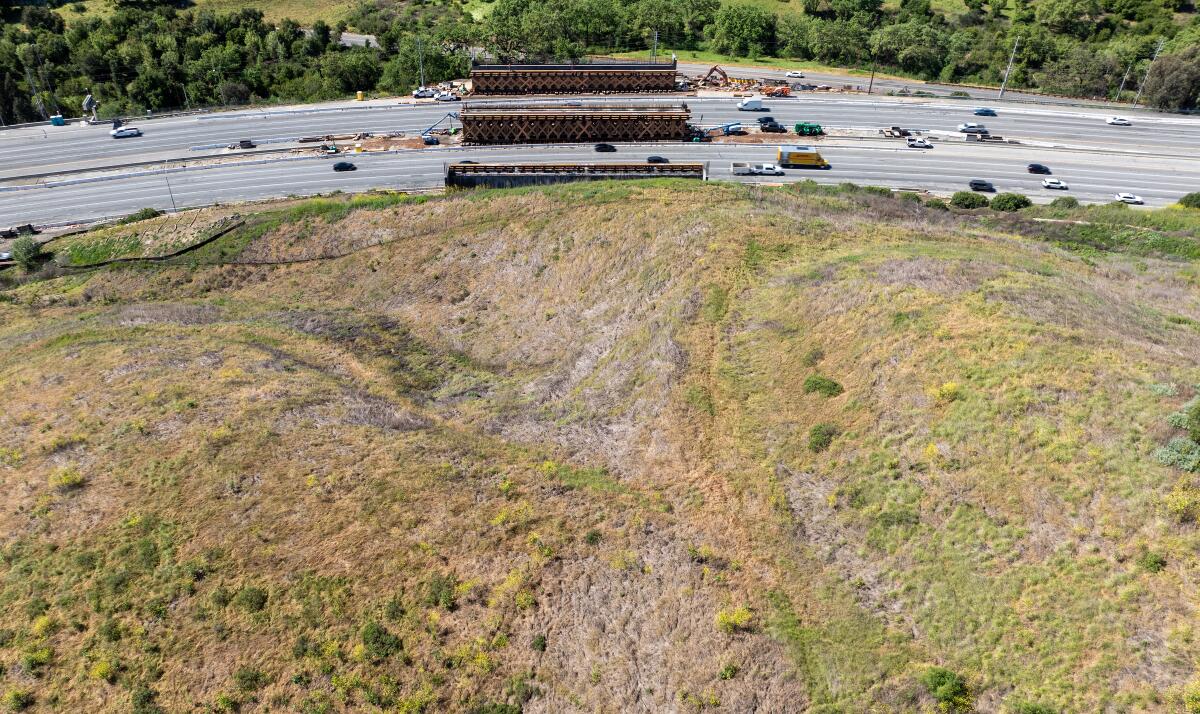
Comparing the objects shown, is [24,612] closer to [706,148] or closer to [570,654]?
[570,654]

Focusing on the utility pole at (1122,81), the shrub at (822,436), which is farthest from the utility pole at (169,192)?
the utility pole at (1122,81)

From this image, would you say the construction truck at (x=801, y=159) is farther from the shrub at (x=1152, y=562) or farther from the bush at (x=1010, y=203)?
the shrub at (x=1152, y=562)

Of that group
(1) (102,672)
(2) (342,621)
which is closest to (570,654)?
(2) (342,621)

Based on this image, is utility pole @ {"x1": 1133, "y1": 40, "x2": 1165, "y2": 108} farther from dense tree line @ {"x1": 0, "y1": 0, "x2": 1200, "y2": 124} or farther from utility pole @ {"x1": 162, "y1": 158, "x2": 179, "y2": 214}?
utility pole @ {"x1": 162, "y1": 158, "x2": 179, "y2": 214}

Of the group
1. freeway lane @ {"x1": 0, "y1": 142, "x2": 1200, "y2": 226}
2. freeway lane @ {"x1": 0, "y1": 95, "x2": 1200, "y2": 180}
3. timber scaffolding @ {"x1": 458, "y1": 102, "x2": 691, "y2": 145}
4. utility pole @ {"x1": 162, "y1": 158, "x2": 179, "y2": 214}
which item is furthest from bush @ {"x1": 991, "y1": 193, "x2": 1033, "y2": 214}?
utility pole @ {"x1": 162, "y1": 158, "x2": 179, "y2": 214}

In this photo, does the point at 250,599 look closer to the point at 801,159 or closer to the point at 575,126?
the point at 801,159
